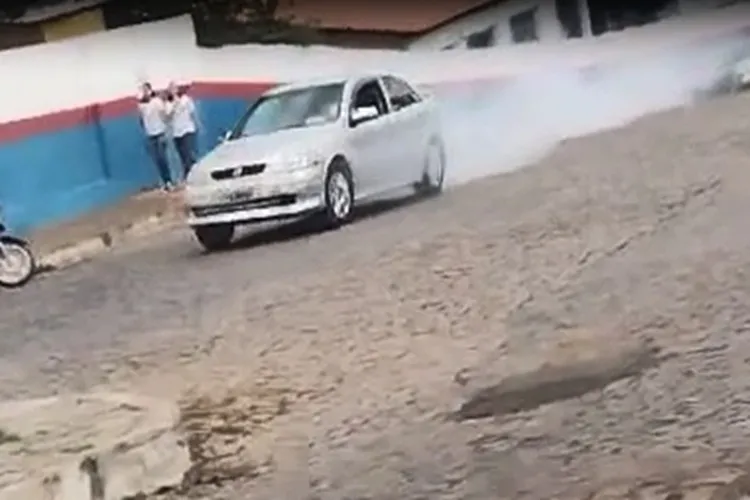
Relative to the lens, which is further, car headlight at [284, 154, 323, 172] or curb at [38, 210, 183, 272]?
car headlight at [284, 154, 323, 172]

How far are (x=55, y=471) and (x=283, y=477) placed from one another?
1.02 feet

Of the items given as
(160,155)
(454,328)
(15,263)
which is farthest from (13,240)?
(454,328)

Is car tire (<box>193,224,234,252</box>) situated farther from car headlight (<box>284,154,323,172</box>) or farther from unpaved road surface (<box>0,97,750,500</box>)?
car headlight (<box>284,154,323,172</box>)

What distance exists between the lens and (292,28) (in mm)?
3041

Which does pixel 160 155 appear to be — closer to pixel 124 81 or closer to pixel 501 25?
pixel 124 81

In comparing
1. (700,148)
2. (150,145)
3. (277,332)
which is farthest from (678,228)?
(150,145)

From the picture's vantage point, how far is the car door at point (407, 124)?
9.97 ft

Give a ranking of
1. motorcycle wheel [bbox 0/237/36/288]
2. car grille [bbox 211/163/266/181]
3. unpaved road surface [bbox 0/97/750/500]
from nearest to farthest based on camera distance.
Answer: unpaved road surface [bbox 0/97/750/500] < motorcycle wheel [bbox 0/237/36/288] < car grille [bbox 211/163/266/181]

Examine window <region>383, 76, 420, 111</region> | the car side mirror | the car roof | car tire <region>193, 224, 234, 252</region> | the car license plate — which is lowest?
car tire <region>193, 224, 234, 252</region>

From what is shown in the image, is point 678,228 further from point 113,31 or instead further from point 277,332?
point 113,31

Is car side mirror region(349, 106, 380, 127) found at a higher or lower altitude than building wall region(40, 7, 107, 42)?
lower

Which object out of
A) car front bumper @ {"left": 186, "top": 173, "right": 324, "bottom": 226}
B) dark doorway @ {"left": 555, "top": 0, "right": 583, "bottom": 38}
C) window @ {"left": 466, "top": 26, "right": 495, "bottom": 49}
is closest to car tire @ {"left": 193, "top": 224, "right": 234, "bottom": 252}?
car front bumper @ {"left": 186, "top": 173, "right": 324, "bottom": 226}

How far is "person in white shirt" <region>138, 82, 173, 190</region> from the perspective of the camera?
9.82 feet

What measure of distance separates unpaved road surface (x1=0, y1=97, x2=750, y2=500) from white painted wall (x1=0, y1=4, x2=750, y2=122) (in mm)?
143
